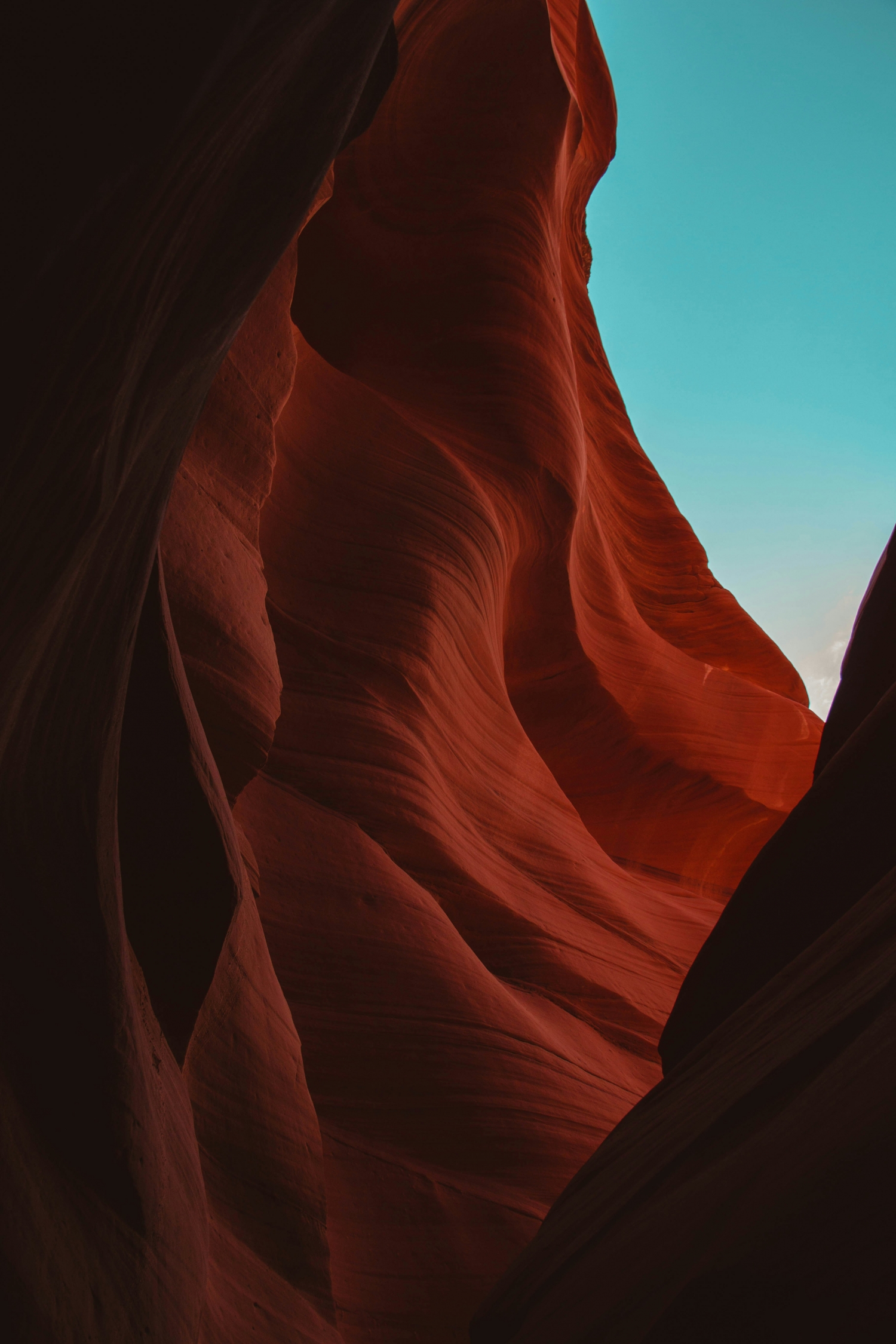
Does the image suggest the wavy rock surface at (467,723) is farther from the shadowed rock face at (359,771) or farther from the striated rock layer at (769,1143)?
the striated rock layer at (769,1143)

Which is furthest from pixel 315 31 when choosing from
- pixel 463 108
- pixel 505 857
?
pixel 463 108

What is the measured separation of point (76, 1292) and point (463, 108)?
845cm

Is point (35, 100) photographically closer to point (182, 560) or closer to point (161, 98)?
point (161, 98)

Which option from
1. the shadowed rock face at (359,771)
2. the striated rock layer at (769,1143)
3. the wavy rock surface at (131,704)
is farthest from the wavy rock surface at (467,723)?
the striated rock layer at (769,1143)

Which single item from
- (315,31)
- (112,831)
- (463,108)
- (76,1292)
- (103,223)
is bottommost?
(76,1292)

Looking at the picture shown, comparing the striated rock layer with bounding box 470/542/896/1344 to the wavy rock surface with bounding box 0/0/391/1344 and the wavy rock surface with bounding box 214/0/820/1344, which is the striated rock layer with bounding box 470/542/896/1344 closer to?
the wavy rock surface with bounding box 0/0/391/1344

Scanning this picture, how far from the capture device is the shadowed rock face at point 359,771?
157 centimetres

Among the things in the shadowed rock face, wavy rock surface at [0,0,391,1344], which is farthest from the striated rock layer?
wavy rock surface at [0,0,391,1344]

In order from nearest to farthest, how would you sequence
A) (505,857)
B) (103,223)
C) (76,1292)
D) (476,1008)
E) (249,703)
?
(103,223) < (76,1292) < (249,703) < (476,1008) < (505,857)

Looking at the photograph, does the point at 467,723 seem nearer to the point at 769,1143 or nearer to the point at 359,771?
the point at 359,771

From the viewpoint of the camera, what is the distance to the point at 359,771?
4945mm

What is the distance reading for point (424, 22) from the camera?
7766mm

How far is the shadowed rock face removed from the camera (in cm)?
157

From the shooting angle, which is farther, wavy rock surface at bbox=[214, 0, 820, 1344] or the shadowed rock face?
wavy rock surface at bbox=[214, 0, 820, 1344]
